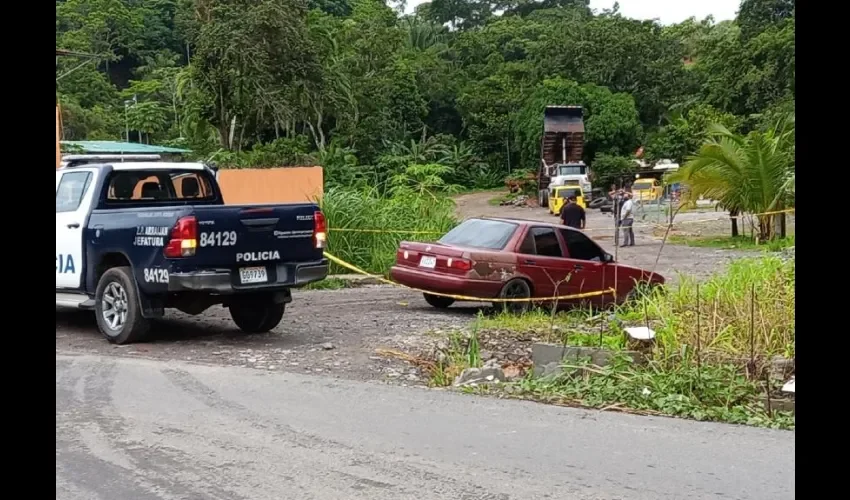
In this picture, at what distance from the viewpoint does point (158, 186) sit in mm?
11258

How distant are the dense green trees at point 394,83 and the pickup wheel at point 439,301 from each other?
16161 mm

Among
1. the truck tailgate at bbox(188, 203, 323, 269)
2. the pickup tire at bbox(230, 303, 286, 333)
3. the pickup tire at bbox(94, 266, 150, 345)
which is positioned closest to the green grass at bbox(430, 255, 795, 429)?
the truck tailgate at bbox(188, 203, 323, 269)

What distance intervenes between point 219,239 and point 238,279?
493 mm

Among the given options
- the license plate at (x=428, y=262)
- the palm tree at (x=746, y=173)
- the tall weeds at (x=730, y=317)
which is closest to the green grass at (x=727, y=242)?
the palm tree at (x=746, y=173)

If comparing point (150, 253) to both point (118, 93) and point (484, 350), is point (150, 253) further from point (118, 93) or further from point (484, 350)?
point (118, 93)

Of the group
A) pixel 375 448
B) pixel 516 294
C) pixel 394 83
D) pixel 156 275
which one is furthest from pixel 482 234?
pixel 394 83

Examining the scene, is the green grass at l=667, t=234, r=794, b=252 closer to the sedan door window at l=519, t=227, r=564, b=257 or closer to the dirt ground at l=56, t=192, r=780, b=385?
the sedan door window at l=519, t=227, r=564, b=257

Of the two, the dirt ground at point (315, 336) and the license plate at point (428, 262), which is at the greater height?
the license plate at point (428, 262)

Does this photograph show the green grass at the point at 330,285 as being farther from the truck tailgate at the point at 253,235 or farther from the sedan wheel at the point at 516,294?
the truck tailgate at the point at 253,235

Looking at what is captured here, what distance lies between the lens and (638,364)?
8.33 metres

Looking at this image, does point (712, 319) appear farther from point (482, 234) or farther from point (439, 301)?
point (439, 301)

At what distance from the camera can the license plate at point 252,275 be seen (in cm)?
984
